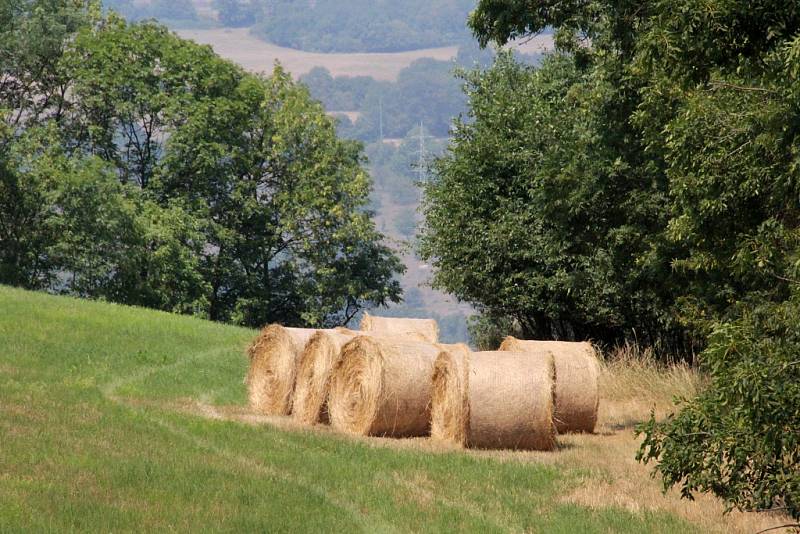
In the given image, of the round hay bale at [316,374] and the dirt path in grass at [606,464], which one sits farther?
the round hay bale at [316,374]

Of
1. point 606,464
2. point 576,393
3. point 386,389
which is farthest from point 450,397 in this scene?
point 576,393

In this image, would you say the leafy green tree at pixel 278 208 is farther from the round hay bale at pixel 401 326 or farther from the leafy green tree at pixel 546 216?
the round hay bale at pixel 401 326

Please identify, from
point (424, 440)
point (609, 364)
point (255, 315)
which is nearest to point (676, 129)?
point (424, 440)

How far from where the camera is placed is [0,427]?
15312 mm

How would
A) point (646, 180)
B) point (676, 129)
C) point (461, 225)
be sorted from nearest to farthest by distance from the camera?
point (676, 129) < point (646, 180) < point (461, 225)

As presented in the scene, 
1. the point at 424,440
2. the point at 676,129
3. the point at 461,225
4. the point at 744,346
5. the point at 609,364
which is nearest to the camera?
the point at 744,346

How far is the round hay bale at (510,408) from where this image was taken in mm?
17219

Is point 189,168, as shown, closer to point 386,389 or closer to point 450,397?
point 386,389

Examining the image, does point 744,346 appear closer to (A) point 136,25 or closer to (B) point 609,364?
(B) point 609,364

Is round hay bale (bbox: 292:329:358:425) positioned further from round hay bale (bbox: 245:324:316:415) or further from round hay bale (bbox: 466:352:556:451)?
round hay bale (bbox: 466:352:556:451)

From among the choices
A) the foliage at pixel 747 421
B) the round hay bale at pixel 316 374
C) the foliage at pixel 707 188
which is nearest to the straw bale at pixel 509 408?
the foliage at pixel 707 188

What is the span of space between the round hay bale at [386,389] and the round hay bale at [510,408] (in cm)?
121

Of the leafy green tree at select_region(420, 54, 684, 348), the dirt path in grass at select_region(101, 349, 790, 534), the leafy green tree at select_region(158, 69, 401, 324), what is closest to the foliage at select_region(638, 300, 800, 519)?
the dirt path in grass at select_region(101, 349, 790, 534)

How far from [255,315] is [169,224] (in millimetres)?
7762
